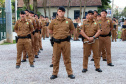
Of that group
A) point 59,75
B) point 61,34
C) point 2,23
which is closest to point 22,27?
point 61,34

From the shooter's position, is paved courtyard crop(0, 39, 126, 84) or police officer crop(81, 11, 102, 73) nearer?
paved courtyard crop(0, 39, 126, 84)

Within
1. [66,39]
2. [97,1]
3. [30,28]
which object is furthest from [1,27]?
[97,1]

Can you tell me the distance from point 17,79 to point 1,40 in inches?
394

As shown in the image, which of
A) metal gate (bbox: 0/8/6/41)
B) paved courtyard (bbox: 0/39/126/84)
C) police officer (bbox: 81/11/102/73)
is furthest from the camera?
metal gate (bbox: 0/8/6/41)

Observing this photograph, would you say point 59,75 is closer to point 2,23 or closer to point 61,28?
point 61,28

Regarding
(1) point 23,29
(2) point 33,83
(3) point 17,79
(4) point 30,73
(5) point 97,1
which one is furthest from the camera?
(5) point 97,1

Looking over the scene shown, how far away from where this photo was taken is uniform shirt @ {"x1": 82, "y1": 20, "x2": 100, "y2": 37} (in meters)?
7.45

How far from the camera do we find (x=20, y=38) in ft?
27.1

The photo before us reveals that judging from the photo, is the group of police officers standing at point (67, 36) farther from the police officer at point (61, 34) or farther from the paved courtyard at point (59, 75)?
the paved courtyard at point (59, 75)

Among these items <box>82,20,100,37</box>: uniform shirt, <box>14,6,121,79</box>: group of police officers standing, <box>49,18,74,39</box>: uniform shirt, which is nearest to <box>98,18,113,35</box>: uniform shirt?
<box>14,6,121,79</box>: group of police officers standing

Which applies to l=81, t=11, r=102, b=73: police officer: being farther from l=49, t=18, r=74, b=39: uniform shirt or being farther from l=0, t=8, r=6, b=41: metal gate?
l=0, t=8, r=6, b=41: metal gate

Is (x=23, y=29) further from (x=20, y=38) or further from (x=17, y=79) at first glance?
(x=17, y=79)

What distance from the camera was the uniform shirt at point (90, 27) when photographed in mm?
7449

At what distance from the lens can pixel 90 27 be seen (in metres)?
7.45
